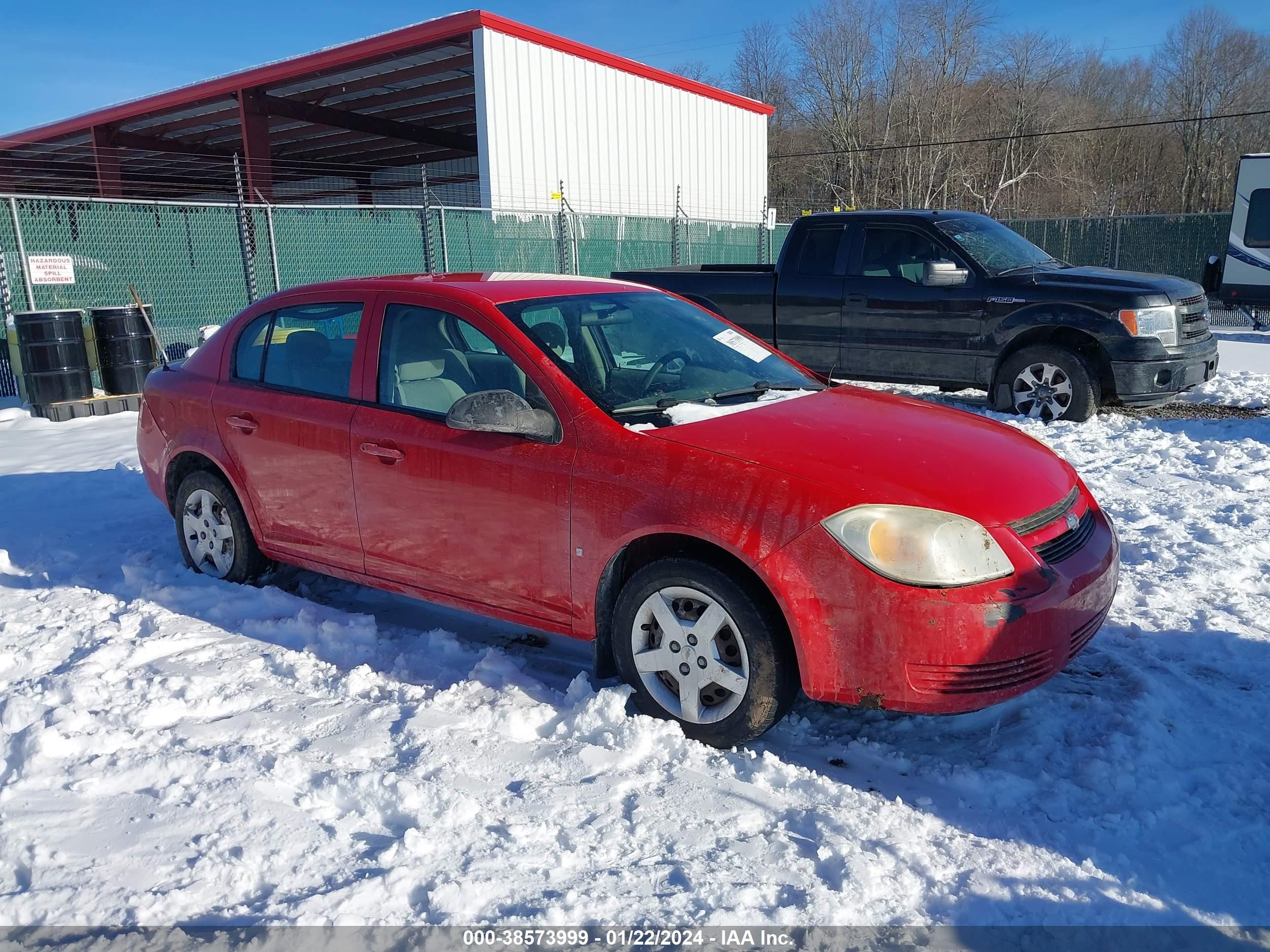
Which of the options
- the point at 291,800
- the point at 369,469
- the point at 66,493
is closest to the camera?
the point at 291,800

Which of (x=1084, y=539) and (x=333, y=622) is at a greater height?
(x=1084, y=539)

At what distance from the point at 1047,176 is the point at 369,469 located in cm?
Answer: 4614

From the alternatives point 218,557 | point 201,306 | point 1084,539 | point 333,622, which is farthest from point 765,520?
point 201,306

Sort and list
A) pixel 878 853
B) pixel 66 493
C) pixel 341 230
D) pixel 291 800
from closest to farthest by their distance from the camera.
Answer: pixel 878 853 < pixel 291 800 < pixel 66 493 < pixel 341 230

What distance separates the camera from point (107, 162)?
1110 inches

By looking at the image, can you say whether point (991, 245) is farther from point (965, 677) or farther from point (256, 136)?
point (256, 136)

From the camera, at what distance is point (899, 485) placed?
3.13 meters

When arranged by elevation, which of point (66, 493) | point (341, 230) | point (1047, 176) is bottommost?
point (66, 493)

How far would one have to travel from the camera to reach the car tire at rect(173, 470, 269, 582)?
4992 mm

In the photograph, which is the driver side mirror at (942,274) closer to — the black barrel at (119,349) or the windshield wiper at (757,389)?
the windshield wiper at (757,389)

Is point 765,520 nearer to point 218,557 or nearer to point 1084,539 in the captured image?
point 1084,539

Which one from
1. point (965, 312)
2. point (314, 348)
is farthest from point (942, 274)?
point (314, 348)

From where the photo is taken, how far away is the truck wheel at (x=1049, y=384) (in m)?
8.31

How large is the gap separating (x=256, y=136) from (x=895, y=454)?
22.5 meters
